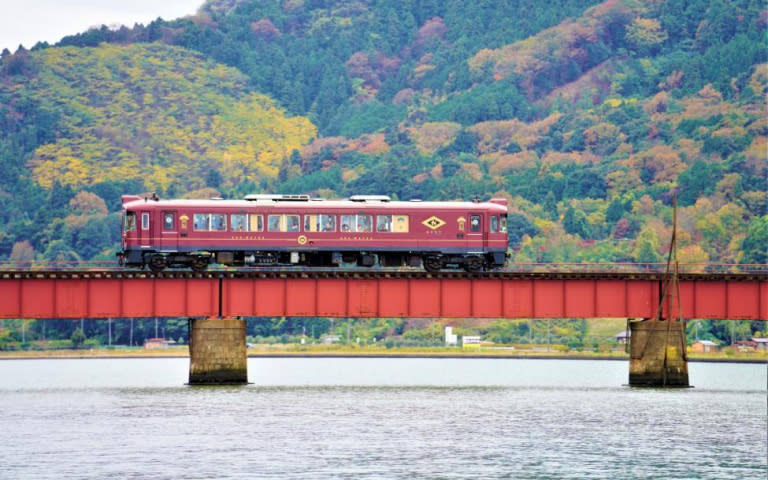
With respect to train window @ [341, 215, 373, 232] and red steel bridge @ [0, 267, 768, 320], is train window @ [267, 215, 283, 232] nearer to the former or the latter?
red steel bridge @ [0, 267, 768, 320]

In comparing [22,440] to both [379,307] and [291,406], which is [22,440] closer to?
[291,406]

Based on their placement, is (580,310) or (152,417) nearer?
(152,417)

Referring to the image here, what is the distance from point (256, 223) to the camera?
110 meters

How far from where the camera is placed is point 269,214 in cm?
11056

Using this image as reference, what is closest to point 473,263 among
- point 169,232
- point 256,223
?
point 256,223

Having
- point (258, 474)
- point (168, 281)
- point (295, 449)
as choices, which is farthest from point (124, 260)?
point (258, 474)

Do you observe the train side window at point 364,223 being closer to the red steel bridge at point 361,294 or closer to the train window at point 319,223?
the train window at point 319,223

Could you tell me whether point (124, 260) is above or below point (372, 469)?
above

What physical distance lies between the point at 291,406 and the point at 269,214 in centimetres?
1375

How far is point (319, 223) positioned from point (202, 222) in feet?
25.8

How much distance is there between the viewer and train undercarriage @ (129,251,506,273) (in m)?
111

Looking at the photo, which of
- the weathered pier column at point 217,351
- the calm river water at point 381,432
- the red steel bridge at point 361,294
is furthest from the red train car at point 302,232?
the calm river water at point 381,432

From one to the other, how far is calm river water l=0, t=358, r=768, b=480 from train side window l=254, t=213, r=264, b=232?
11085mm

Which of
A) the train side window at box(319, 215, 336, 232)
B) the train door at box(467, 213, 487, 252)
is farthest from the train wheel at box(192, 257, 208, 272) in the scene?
the train door at box(467, 213, 487, 252)
